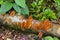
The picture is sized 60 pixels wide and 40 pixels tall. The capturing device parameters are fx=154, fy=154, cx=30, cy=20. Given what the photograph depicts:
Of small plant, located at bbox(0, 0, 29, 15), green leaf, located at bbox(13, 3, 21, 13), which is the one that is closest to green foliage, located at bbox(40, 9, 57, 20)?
small plant, located at bbox(0, 0, 29, 15)

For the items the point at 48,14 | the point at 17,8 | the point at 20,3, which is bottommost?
the point at 48,14

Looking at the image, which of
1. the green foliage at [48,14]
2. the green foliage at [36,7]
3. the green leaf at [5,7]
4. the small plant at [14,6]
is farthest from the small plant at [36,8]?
the green leaf at [5,7]

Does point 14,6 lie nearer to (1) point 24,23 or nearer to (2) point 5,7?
(2) point 5,7

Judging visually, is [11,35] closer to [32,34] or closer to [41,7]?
[32,34]

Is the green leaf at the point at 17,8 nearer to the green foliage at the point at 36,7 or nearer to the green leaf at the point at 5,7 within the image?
the green leaf at the point at 5,7

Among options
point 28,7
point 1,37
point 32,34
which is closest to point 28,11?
point 28,7

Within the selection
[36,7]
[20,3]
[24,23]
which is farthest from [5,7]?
[36,7]

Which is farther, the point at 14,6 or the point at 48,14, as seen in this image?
the point at 48,14

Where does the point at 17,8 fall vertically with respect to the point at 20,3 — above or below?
below
